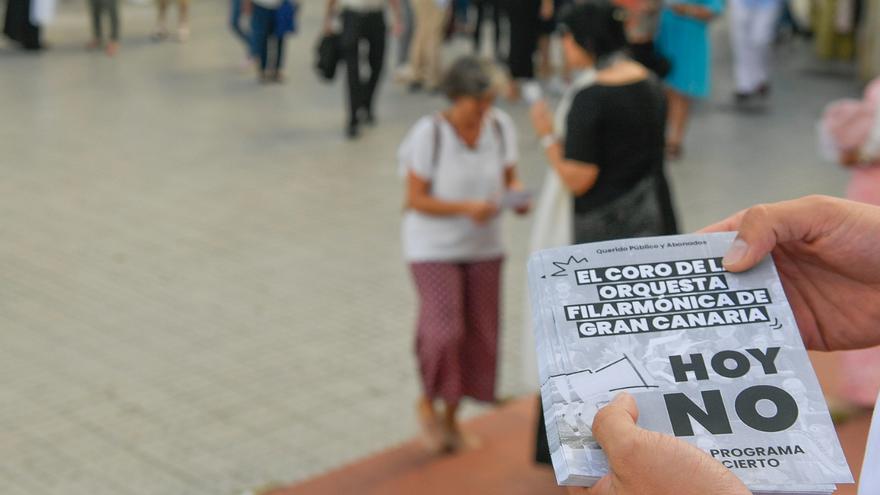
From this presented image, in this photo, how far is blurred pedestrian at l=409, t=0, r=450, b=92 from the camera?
13539mm

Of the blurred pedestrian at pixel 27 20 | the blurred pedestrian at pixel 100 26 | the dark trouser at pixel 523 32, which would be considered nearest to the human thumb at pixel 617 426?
the dark trouser at pixel 523 32

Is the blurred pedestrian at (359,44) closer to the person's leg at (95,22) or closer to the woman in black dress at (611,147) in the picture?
the person's leg at (95,22)

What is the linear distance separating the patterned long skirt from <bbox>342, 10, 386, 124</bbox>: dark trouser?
6.18 m

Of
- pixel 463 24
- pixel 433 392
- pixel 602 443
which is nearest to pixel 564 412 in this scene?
pixel 602 443

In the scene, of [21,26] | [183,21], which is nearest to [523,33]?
[183,21]

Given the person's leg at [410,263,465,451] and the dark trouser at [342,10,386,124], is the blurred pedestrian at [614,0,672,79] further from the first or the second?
the person's leg at [410,263,465,451]

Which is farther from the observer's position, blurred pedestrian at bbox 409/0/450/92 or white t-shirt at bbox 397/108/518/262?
blurred pedestrian at bbox 409/0/450/92

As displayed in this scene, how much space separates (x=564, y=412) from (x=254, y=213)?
24.5 ft

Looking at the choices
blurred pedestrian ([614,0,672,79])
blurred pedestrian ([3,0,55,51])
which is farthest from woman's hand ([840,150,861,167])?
blurred pedestrian ([3,0,55,51])

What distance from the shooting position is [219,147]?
11133 mm

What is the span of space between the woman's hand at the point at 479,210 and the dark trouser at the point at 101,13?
1124 cm

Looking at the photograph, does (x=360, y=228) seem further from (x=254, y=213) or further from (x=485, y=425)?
(x=485, y=425)

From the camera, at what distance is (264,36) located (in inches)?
555

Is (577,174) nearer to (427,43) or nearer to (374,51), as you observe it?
(374,51)
